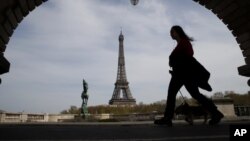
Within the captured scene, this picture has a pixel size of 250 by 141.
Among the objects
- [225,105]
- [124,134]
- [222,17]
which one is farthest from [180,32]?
[225,105]

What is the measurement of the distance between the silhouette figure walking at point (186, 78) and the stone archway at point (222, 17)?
277 cm

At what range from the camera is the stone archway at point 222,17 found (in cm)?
672

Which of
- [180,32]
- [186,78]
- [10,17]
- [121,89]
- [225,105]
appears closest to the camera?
[186,78]

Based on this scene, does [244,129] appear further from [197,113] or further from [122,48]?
[122,48]

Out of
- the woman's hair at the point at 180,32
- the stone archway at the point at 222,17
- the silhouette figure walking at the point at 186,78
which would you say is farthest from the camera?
the stone archway at the point at 222,17

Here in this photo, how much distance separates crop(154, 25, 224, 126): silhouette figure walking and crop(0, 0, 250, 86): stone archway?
9.09ft

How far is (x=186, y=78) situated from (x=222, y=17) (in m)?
4.04

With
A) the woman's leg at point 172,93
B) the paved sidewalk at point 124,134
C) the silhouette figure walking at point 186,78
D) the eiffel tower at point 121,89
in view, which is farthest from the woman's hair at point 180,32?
the eiffel tower at point 121,89

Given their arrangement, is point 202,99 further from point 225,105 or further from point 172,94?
point 225,105

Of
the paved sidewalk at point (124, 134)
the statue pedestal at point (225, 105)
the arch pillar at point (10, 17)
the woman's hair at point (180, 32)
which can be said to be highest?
the arch pillar at point (10, 17)

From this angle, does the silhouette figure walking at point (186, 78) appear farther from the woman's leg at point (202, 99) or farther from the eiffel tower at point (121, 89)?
the eiffel tower at point (121, 89)

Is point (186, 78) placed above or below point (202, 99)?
above

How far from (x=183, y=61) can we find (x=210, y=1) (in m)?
4.06

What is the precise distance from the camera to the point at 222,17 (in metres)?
8.93
